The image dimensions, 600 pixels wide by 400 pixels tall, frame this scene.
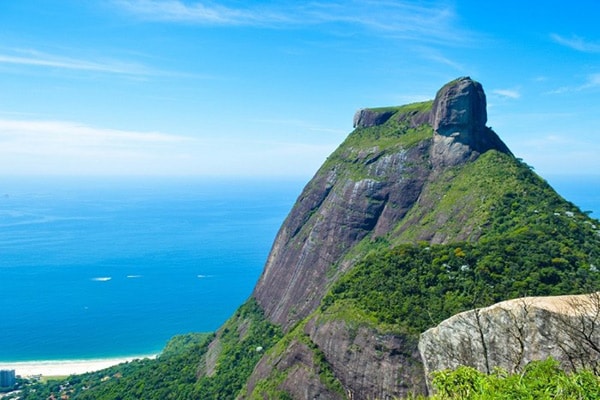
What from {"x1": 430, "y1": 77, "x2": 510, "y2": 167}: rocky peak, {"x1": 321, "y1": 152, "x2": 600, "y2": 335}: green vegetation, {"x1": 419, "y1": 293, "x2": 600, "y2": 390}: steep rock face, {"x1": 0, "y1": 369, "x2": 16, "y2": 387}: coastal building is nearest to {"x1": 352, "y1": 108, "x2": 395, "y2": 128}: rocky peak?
{"x1": 430, "y1": 77, "x2": 510, "y2": 167}: rocky peak

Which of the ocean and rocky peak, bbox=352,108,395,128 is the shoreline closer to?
the ocean

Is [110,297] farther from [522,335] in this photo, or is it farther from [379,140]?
[522,335]

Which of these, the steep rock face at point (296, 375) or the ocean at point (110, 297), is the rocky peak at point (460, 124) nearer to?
the steep rock face at point (296, 375)

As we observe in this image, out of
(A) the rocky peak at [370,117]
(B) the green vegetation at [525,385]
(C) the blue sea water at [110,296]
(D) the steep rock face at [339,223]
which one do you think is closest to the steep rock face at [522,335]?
(B) the green vegetation at [525,385]

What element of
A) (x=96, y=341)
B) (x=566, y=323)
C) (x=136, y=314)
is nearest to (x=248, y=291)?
(x=136, y=314)

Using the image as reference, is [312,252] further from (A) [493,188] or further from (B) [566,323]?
(B) [566,323]

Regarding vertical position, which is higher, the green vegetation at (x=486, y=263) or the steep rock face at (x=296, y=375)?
the green vegetation at (x=486, y=263)
